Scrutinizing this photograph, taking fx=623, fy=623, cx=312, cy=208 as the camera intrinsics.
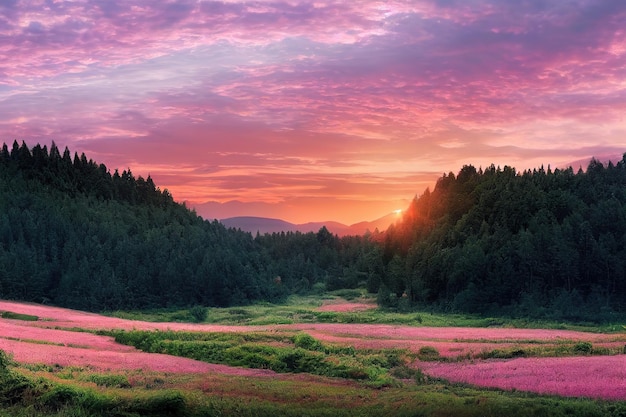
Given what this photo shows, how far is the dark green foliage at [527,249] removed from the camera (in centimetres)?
7012

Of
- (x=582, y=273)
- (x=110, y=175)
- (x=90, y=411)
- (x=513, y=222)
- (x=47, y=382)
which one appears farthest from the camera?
(x=110, y=175)

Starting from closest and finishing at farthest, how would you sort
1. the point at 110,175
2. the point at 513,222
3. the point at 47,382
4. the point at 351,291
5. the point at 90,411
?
the point at 90,411, the point at 47,382, the point at 513,222, the point at 351,291, the point at 110,175

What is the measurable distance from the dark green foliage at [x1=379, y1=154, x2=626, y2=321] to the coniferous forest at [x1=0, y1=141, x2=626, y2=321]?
0.16 metres

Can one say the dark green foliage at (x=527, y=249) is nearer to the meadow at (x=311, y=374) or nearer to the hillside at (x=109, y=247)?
the meadow at (x=311, y=374)

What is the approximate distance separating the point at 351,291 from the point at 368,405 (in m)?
94.8

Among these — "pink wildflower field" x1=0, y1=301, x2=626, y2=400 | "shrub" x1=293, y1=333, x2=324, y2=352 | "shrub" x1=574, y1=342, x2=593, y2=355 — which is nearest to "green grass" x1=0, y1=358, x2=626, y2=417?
"pink wildflower field" x1=0, y1=301, x2=626, y2=400

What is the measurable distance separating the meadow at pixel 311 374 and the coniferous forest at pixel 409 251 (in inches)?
991

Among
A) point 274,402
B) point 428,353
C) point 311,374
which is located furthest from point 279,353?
point 274,402

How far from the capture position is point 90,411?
20.2 metres

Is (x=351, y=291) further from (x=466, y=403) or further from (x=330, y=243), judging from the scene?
(x=466, y=403)

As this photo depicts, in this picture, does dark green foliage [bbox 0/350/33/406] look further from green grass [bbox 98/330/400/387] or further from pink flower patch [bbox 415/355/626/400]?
pink flower patch [bbox 415/355/626/400]

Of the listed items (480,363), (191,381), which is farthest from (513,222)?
(191,381)

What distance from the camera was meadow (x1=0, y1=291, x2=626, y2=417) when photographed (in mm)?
20062

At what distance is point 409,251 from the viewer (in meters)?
91.8
